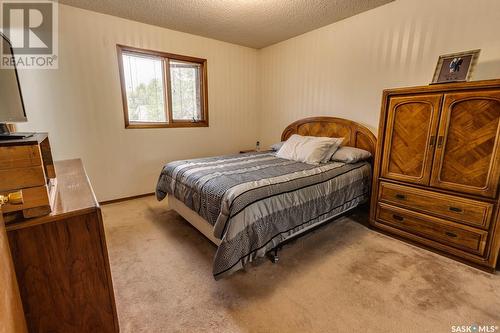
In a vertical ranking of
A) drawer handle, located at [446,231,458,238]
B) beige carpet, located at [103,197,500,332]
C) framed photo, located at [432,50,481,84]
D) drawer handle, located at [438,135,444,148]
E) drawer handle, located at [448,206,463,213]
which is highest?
framed photo, located at [432,50,481,84]

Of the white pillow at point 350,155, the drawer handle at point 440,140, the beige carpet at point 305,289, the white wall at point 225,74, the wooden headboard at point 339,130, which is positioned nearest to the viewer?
the beige carpet at point 305,289

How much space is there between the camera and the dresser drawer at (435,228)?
191 centimetres

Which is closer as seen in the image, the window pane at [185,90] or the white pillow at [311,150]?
the white pillow at [311,150]

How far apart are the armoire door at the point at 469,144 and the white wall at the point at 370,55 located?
596 millimetres

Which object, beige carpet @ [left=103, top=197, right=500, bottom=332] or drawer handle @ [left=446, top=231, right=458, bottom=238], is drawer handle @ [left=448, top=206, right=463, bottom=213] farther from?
beige carpet @ [left=103, top=197, right=500, bottom=332]

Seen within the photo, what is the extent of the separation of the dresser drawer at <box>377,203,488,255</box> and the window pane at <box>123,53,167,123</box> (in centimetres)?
324

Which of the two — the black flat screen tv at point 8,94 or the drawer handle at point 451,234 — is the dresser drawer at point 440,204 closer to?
the drawer handle at point 451,234


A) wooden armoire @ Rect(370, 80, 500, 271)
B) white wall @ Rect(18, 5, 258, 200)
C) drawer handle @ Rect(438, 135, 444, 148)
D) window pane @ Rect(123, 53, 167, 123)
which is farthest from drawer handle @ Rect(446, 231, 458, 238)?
window pane @ Rect(123, 53, 167, 123)

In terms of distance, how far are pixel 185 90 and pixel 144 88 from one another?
A: 619mm

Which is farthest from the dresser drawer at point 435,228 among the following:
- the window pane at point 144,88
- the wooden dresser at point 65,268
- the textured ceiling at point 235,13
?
the window pane at point 144,88

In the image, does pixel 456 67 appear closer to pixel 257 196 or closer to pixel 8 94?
pixel 257 196

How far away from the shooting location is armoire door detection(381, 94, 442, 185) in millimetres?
2055

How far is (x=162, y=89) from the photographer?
3.51 meters

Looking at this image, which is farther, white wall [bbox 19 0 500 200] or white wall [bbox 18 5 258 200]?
white wall [bbox 18 5 258 200]
